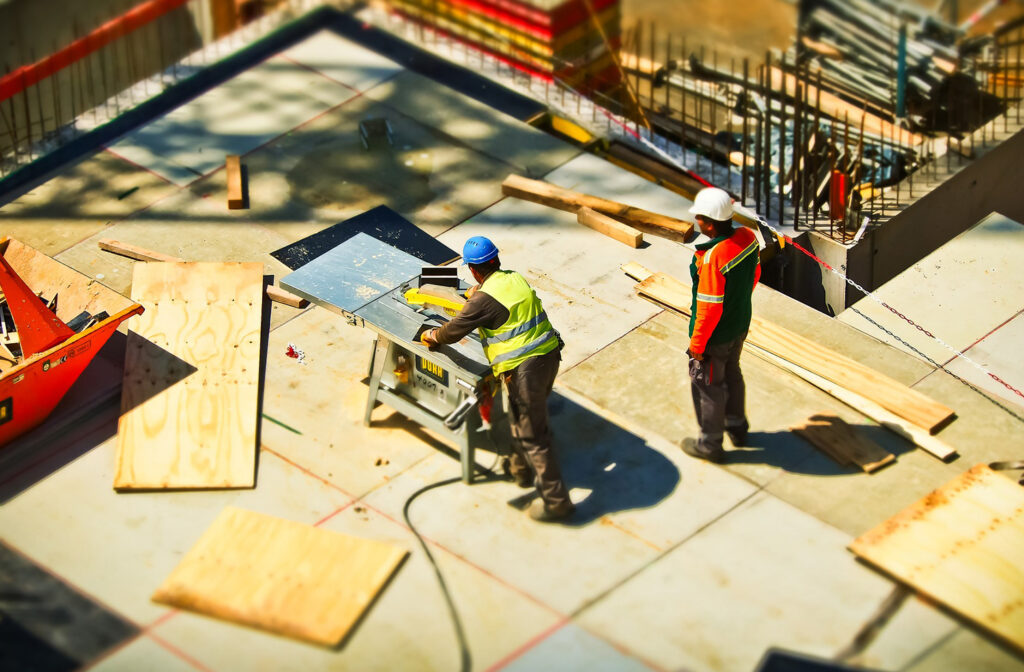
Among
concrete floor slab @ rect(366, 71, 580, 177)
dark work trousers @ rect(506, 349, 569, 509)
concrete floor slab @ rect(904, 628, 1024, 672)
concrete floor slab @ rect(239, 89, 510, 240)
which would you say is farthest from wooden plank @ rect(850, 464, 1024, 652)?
concrete floor slab @ rect(366, 71, 580, 177)

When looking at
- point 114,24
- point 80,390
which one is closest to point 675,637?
point 80,390

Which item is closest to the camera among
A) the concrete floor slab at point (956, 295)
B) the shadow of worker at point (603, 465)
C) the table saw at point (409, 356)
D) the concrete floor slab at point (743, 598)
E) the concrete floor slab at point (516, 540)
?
the concrete floor slab at point (743, 598)

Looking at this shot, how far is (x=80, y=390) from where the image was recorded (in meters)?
9.75

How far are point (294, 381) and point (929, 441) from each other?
4748 millimetres

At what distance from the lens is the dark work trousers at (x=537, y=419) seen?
8.11 m

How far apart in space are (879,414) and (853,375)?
0.48m

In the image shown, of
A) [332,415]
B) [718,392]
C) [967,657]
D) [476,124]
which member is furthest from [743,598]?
[476,124]

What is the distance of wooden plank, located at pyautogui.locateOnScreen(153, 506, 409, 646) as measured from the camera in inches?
304

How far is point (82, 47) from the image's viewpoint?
641 inches

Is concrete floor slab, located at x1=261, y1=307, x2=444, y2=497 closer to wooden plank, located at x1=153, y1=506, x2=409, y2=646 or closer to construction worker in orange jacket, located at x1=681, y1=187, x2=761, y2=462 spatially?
wooden plank, located at x1=153, y1=506, x2=409, y2=646

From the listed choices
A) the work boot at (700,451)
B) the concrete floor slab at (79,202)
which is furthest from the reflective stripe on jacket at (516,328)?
the concrete floor slab at (79,202)

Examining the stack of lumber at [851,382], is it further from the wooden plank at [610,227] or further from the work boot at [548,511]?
the work boot at [548,511]

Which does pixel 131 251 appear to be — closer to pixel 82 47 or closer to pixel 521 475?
pixel 521 475

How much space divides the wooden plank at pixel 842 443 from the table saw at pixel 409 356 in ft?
7.29
